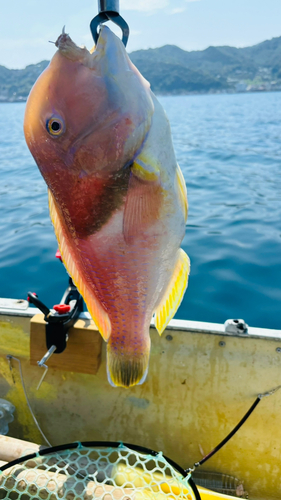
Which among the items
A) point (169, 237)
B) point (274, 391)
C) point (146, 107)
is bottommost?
point (274, 391)

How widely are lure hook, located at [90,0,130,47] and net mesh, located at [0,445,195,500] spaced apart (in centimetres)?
197

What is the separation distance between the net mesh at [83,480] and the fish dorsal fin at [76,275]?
1.03 m

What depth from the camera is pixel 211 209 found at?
8.05 meters

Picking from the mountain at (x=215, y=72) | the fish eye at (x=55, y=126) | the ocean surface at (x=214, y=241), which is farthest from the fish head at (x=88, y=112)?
the mountain at (x=215, y=72)

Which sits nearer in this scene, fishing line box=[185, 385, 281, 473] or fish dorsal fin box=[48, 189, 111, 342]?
fish dorsal fin box=[48, 189, 111, 342]

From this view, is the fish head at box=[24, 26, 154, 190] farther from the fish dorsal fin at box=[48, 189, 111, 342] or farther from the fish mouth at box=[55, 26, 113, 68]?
the fish dorsal fin at box=[48, 189, 111, 342]

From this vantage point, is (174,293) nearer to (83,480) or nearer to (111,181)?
(111,181)

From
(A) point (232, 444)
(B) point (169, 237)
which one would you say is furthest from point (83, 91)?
(A) point (232, 444)

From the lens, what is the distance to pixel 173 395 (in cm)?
288

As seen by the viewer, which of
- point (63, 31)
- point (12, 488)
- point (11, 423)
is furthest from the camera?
point (11, 423)

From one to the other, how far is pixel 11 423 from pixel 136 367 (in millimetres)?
2255

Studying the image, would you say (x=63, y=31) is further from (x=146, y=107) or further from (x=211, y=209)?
(x=211, y=209)

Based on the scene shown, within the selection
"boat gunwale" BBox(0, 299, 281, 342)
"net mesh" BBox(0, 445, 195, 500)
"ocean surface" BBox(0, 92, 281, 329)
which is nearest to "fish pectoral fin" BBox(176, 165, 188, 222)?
"net mesh" BBox(0, 445, 195, 500)

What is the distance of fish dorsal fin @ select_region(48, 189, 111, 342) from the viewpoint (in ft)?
4.36
